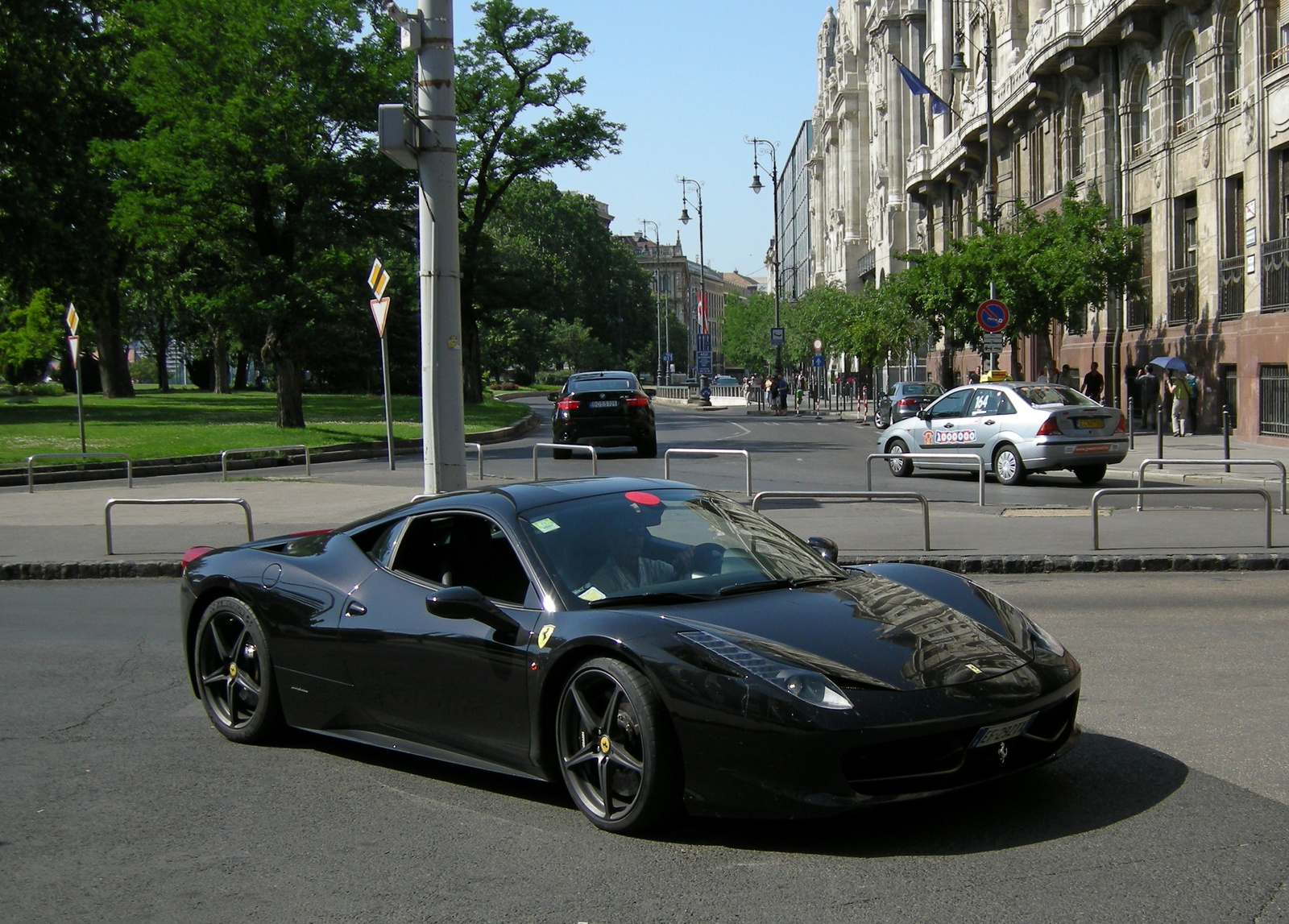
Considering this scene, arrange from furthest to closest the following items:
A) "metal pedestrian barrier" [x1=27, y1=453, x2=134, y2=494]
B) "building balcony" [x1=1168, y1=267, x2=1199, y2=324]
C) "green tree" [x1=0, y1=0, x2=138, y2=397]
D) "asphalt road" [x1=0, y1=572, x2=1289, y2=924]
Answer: "green tree" [x1=0, y1=0, x2=138, y2=397]
"building balcony" [x1=1168, y1=267, x2=1199, y2=324]
"metal pedestrian barrier" [x1=27, y1=453, x2=134, y2=494]
"asphalt road" [x1=0, y1=572, x2=1289, y2=924]

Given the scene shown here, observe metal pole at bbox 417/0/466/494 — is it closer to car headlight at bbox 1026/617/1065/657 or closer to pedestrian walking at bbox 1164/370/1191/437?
car headlight at bbox 1026/617/1065/657

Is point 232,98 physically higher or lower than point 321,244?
higher

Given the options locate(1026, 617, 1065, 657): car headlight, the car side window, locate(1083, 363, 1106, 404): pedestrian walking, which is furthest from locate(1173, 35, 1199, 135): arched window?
the car side window

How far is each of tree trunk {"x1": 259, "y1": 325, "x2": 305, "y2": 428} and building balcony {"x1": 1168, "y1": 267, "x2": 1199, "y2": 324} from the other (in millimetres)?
22583

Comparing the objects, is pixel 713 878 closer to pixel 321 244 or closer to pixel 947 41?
pixel 321 244

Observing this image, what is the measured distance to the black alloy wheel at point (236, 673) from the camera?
19.8ft

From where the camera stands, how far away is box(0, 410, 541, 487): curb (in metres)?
23.9

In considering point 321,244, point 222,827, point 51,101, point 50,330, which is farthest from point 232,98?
point 50,330

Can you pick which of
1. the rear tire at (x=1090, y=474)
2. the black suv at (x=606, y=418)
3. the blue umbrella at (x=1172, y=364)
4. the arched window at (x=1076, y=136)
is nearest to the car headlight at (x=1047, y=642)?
the rear tire at (x=1090, y=474)

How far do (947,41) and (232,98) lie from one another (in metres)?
40.0

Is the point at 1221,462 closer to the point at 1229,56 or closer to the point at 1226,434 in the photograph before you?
the point at 1226,434

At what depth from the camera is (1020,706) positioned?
14.9 ft

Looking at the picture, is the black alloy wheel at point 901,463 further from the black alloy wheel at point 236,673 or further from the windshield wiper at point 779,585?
the black alloy wheel at point 236,673

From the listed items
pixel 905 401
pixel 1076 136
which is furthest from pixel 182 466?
pixel 1076 136
